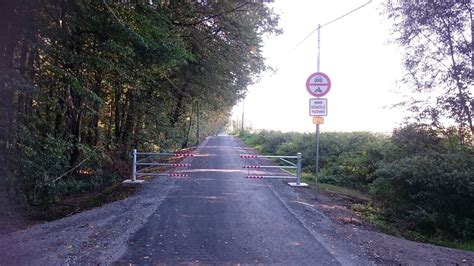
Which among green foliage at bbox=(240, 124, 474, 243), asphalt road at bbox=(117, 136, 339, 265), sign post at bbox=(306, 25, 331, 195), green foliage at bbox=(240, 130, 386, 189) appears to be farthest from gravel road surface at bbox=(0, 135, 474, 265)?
green foliage at bbox=(240, 130, 386, 189)

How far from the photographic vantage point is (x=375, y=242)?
7.18m

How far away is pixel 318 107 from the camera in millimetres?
11109

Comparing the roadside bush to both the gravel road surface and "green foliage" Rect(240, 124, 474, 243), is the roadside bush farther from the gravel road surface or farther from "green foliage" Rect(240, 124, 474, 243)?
the gravel road surface

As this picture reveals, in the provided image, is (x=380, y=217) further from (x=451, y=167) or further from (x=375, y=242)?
(x=375, y=242)

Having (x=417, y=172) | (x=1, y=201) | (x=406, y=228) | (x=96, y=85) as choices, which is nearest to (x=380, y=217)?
(x=406, y=228)

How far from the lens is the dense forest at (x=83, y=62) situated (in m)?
9.70

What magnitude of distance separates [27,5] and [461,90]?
12.5m

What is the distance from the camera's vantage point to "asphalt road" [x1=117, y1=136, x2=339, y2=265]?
6.00 m

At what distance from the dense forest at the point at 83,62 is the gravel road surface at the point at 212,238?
3.10 meters

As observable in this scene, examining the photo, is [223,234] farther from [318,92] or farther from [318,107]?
[318,92]

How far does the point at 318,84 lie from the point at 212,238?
18.9ft

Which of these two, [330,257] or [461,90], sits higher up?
[461,90]

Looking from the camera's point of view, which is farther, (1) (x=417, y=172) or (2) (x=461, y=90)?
(2) (x=461, y=90)

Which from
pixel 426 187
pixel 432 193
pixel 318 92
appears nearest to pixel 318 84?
pixel 318 92
